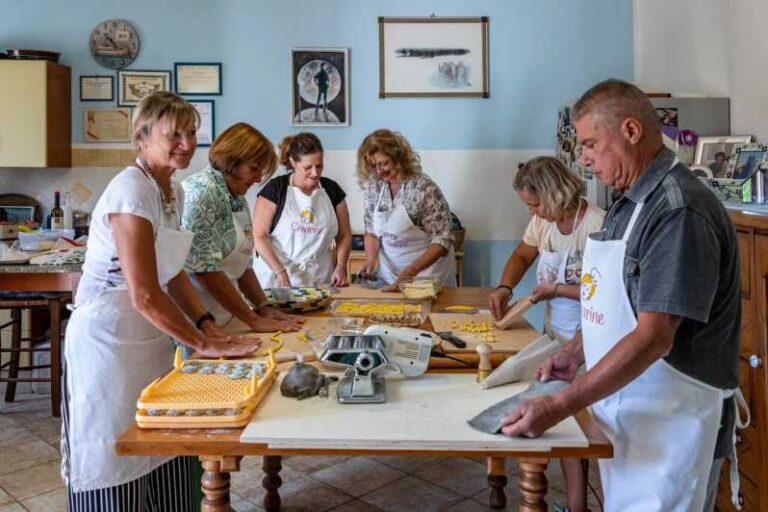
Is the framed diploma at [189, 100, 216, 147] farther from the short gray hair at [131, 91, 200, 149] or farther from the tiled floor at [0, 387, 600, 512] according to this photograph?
the short gray hair at [131, 91, 200, 149]

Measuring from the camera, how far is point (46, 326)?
4.61 meters

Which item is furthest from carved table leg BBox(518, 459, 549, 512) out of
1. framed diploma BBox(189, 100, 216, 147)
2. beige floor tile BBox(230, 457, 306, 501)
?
framed diploma BBox(189, 100, 216, 147)

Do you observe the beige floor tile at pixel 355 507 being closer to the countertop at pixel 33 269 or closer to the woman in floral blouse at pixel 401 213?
the woman in floral blouse at pixel 401 213

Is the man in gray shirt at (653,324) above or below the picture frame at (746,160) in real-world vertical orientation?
below

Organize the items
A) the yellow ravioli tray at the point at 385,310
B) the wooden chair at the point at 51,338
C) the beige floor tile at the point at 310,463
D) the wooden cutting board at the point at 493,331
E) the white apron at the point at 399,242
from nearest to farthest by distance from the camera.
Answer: the wooden cutting board at the point at 493,331, the yellow ravioli tray at the point at 385,310, the beige floor tile at the point at 310,463, the white apron at the point at 399,242, the wooden chair at the point at 51,338

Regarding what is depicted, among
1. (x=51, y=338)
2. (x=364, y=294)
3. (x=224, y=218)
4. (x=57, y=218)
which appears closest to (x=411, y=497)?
(x=364, y=294)

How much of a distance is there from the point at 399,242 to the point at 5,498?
2.04 m

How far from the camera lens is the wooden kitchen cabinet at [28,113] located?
445 centimetres

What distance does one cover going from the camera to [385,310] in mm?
2484

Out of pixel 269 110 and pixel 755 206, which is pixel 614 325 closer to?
pixel 755 206

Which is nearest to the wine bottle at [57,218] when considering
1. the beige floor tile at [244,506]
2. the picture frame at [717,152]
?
the beige floor tile at [244,506]

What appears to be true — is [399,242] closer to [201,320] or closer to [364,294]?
[364,294]

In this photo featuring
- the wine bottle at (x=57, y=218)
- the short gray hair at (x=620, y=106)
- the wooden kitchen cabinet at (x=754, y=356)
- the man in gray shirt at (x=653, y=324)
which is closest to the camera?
the man in gray shirt at (x=653, y=324)

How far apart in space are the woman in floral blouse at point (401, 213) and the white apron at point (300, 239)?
248 mm
